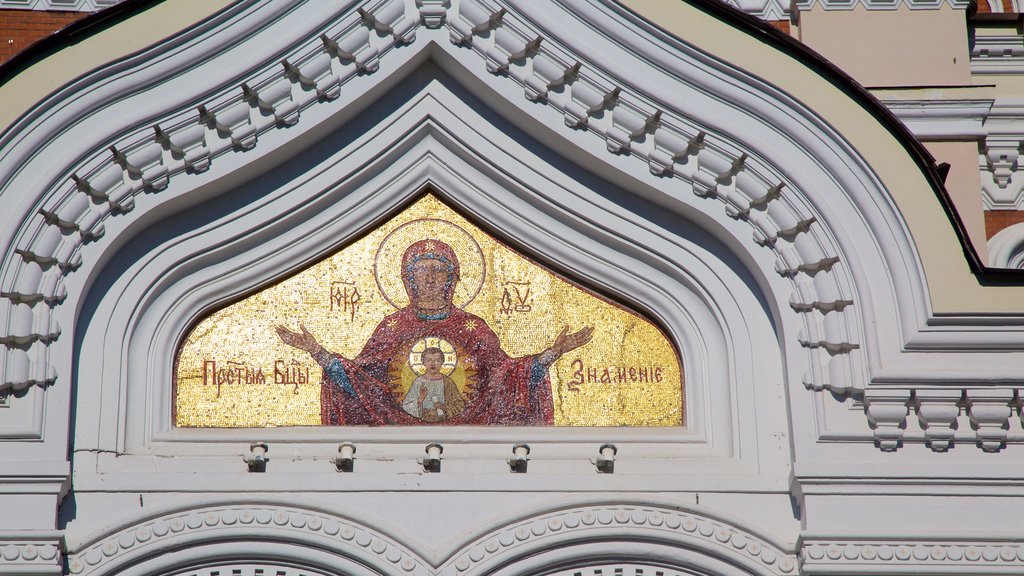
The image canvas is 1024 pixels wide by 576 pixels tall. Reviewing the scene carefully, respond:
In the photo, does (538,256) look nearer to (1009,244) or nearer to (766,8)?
(766,8)

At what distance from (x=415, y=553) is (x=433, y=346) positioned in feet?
3.85

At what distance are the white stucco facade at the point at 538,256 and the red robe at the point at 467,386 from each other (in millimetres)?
120

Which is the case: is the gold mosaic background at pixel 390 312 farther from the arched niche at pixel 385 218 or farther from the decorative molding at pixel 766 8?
the decorative molding at pixel 766 8

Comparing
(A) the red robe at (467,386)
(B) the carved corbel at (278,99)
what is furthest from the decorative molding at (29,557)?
(B) the carved corbel at (278,99)

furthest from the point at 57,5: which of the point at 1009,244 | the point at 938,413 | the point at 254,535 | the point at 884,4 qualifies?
the point at 1009,244

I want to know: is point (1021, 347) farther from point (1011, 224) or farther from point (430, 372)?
point (430, 372)

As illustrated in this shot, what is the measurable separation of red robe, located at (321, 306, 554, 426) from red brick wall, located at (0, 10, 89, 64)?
2.71 metres

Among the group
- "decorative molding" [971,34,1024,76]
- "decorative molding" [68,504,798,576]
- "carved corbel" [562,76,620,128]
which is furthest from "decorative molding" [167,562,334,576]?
"decorative molding" [971,34,1024,76]

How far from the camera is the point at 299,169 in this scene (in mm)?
7695

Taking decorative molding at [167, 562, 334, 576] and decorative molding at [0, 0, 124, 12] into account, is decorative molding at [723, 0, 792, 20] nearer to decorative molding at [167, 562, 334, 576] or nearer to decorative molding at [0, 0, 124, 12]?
decorative molding at [0, 0, 124, 12]

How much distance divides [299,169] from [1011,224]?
4214 mm

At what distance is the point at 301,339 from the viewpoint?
7582 millimetres

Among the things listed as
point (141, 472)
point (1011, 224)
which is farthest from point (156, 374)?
point (1011, 224)

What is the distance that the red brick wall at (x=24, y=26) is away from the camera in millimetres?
8500
